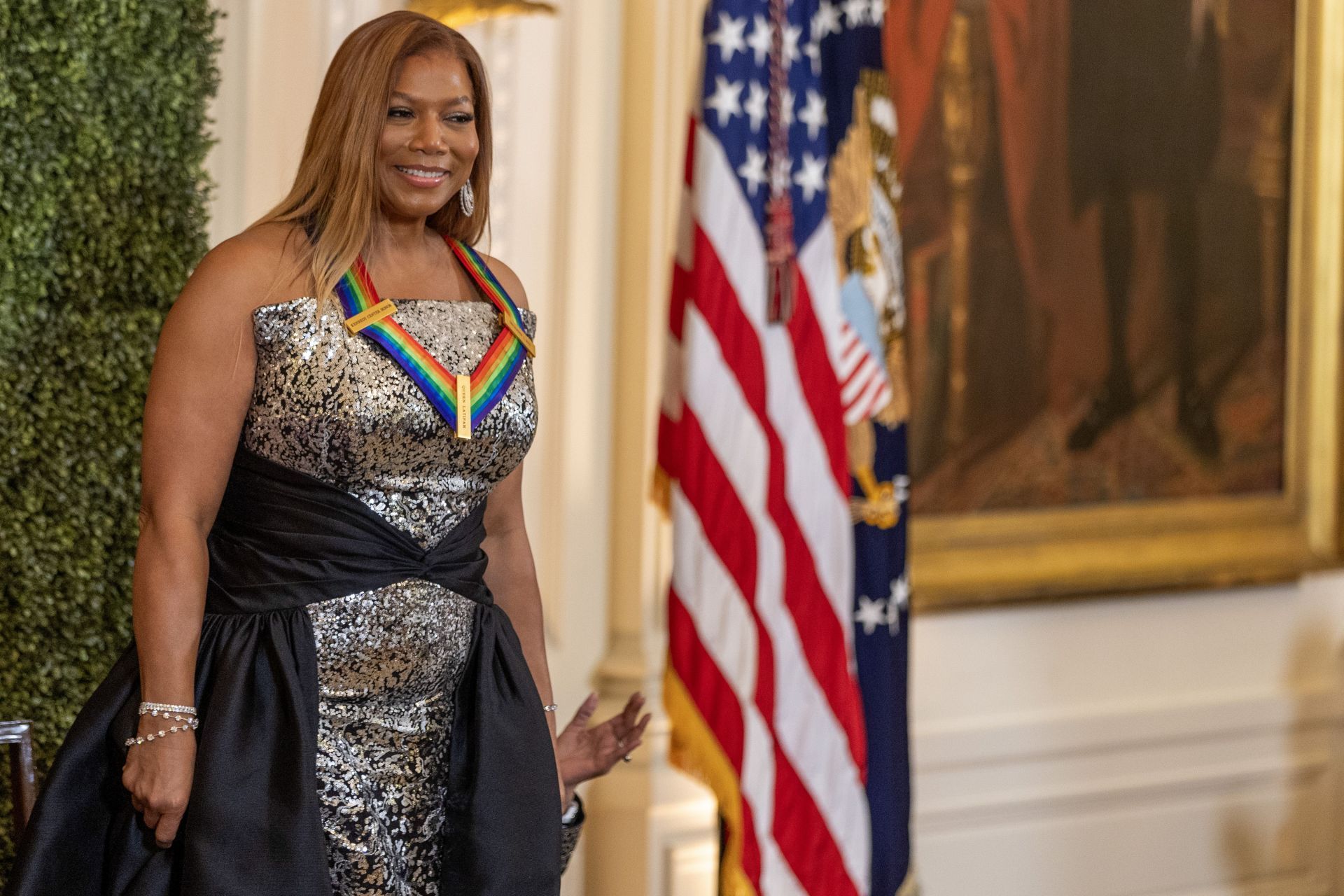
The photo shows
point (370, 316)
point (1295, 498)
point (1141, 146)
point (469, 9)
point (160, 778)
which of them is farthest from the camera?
point (1295, 498)

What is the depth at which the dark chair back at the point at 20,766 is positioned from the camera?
8.31 ft

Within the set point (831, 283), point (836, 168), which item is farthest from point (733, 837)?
point (836, 168)

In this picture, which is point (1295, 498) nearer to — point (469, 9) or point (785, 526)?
point (785, 526)

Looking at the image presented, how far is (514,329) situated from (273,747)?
28.2 inches

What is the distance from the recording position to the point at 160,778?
200 cm

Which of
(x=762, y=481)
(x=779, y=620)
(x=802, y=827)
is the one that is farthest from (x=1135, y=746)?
(x=762, y=481)

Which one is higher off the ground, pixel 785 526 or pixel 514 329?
pixel 514 329

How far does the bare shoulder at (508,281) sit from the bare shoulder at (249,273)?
41 centimetres

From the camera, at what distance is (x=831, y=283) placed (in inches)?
137

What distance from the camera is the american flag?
3385 mm

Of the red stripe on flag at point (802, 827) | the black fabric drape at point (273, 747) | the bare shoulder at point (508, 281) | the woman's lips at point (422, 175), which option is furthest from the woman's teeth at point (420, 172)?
the red stripe on flag at point (802, 827)

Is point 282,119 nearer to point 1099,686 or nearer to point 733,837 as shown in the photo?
point 733,837

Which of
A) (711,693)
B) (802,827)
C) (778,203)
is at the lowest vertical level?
(802,827)

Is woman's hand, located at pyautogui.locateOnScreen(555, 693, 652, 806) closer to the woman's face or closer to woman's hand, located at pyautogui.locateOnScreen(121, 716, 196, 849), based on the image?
woman's hand, located at pyautogui.locateOnScreen(121, 716, 196, 849)
